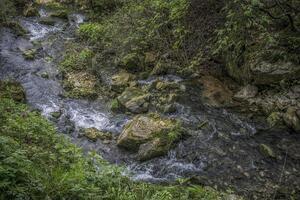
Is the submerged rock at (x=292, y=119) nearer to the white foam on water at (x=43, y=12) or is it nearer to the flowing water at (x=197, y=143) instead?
the flowing water at (x=197, y=143)

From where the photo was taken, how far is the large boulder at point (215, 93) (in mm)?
8508

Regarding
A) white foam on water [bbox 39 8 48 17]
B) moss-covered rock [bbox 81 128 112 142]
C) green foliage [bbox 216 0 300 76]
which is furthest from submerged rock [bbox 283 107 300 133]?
white foam on water [bbox 39 8 48 17]

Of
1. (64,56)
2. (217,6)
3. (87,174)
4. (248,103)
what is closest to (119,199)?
(87,174)

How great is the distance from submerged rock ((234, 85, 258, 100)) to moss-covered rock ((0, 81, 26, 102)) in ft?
17.1

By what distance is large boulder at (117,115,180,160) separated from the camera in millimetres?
6902

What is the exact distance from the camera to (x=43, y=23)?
13.2 metres

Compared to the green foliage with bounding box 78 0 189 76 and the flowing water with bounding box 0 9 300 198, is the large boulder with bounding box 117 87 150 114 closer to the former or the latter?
the flowing water with bounding box 0 9 300 198

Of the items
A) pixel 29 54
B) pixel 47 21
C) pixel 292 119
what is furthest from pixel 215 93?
pixel 47 21

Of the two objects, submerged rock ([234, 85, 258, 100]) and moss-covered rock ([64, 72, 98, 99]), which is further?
moss-covered rock ([64, 72, 98, 99])

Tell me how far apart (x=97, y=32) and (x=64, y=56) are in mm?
1487

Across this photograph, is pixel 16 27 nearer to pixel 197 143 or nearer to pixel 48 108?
pixel 48 108

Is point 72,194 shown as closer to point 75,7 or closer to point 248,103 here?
point 248,103

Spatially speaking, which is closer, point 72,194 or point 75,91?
point 72,194

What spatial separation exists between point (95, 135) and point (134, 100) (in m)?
1.45
